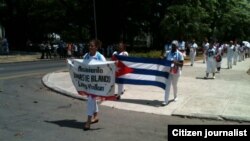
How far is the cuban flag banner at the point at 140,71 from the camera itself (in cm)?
1291

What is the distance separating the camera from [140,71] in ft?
43.2

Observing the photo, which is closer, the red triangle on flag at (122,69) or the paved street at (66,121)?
the paved street at (66,121)

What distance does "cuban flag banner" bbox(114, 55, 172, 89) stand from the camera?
12.9 meters

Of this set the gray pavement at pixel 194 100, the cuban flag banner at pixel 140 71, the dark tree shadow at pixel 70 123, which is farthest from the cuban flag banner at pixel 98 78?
the cuban flag banner at pixel 140 71

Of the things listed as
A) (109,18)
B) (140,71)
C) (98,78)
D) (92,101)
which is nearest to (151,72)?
(140,71)

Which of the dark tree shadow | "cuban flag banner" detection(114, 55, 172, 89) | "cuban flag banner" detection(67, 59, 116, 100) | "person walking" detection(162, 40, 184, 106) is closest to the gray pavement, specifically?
"person walking" detection(162, 40, 184, 106)

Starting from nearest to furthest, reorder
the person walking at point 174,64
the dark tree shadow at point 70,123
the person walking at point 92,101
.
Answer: the person walking at point 92,101 → the dark tree shadow at point 70,123 → the person walking at point 174,64

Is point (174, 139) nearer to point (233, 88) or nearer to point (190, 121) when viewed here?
point (190, 121)

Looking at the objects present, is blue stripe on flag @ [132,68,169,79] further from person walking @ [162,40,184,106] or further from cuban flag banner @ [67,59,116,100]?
cuban flag banner @ [67,59,116,100]

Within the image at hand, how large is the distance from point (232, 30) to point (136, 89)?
6291 cm

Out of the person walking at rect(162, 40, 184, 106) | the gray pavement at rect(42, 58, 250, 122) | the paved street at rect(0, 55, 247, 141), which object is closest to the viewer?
the paved street at rect(0, 55, 247, 141)

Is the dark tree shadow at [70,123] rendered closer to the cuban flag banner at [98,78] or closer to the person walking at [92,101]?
the person walking at [92,101]

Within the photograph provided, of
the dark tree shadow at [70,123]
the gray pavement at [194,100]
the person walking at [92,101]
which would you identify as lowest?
the gray pavement at [194,100]

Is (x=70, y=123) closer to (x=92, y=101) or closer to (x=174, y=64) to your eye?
(x=92, y=101)
